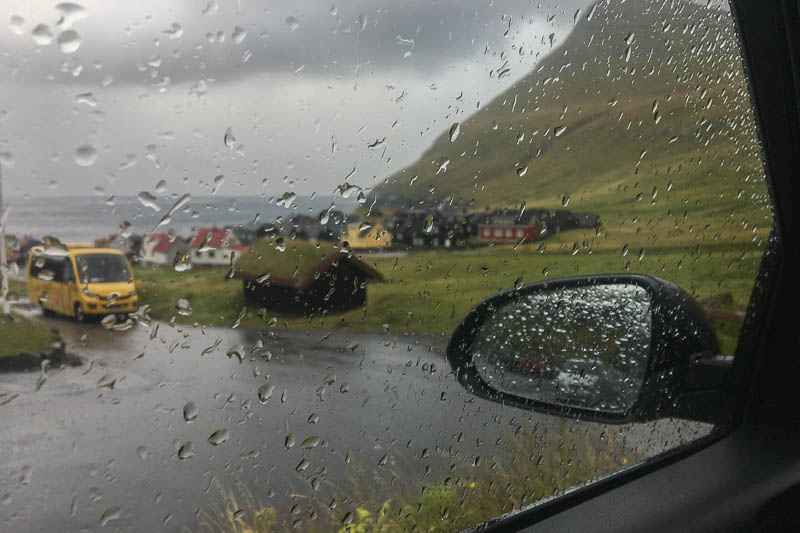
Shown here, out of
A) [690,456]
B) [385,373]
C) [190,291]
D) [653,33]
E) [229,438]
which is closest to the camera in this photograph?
[190,291]

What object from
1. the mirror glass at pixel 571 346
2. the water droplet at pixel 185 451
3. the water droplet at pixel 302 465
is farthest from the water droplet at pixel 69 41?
the mirror glass at pixel 571 346

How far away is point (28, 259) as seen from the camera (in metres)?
1.22

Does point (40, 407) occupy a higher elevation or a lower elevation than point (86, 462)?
higher

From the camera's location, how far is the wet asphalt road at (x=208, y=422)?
51.1 inches

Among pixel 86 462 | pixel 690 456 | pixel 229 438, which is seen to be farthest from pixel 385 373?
pixel 690 456

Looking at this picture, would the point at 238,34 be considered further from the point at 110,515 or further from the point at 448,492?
the point at 448,492

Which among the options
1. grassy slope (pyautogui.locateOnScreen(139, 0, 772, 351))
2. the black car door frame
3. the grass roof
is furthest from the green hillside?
the grass roof

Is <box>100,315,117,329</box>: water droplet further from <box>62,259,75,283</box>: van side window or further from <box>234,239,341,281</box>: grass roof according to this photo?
<box>234,239,341,281</box>: grass roof

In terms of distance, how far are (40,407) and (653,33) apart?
2.47 m

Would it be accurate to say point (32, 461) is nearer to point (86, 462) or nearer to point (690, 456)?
point (86, 462)

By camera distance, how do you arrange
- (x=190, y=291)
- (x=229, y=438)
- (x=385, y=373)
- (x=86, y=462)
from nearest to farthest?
1. (x=86, y=462)
2. (x=190, y=291)
3. (x=229, y=438)
4. (x=385, y=373)

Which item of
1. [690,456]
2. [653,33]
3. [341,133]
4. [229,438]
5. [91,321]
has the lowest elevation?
[690,456]

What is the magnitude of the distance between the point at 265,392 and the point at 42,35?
86 cm

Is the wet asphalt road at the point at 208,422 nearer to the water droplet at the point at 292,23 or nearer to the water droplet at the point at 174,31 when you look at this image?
the water droplet at the point at 174,31
